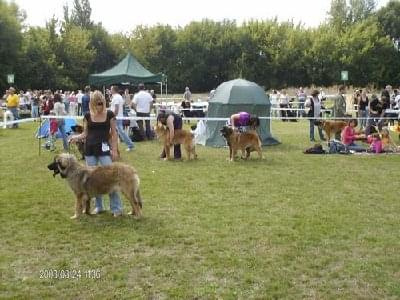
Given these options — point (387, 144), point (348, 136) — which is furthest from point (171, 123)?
point (387, 144)

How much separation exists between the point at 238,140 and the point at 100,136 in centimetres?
518

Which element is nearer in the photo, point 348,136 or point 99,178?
point 99,178

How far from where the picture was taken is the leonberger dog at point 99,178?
6.06m

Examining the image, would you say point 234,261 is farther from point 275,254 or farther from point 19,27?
point 19,27

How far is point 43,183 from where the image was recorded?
337 inches

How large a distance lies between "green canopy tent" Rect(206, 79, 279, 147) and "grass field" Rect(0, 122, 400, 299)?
15.5 feet

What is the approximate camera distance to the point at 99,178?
239 inches

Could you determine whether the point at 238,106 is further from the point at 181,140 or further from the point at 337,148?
the point at 181,140

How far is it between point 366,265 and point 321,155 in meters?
7.71

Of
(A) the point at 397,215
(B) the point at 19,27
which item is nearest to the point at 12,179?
(A) the point at 397,215
